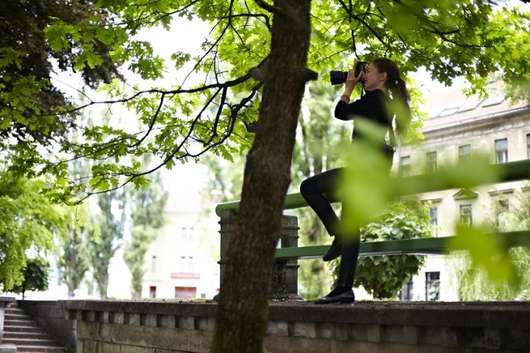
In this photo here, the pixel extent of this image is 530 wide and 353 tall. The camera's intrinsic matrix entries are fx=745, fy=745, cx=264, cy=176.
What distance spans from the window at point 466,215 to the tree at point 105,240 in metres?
57.4

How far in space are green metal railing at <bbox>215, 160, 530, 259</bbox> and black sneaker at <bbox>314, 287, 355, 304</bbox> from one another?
0.48 meters

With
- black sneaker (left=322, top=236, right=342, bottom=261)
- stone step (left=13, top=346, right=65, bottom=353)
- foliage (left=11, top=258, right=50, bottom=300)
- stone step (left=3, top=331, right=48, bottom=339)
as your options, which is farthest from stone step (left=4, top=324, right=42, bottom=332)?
black sneaker (left=322, top=236, right=342, bottom=261)

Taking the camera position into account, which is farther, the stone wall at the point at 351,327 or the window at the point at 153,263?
the window at the point at 153,263

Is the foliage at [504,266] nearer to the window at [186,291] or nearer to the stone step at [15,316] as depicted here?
the stone step at [15,316]

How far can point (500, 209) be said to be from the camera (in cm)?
111

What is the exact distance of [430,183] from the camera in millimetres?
955

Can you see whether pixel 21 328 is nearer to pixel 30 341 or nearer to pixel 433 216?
pixel 30 341

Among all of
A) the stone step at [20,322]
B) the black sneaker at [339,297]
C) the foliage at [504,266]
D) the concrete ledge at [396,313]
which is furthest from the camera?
the stone step at [20,322]

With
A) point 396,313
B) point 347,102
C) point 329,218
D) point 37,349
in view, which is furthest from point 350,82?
point 37,349

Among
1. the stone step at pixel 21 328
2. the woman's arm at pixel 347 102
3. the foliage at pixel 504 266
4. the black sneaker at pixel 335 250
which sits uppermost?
the woman's arm at pixel 347 102

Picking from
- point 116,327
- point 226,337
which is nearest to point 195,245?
point 116,327

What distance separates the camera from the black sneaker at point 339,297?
5754 mm

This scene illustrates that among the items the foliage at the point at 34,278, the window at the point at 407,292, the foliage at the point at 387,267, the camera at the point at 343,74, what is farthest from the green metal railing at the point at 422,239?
the window at the point at 407,292

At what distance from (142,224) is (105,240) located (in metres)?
4.64
